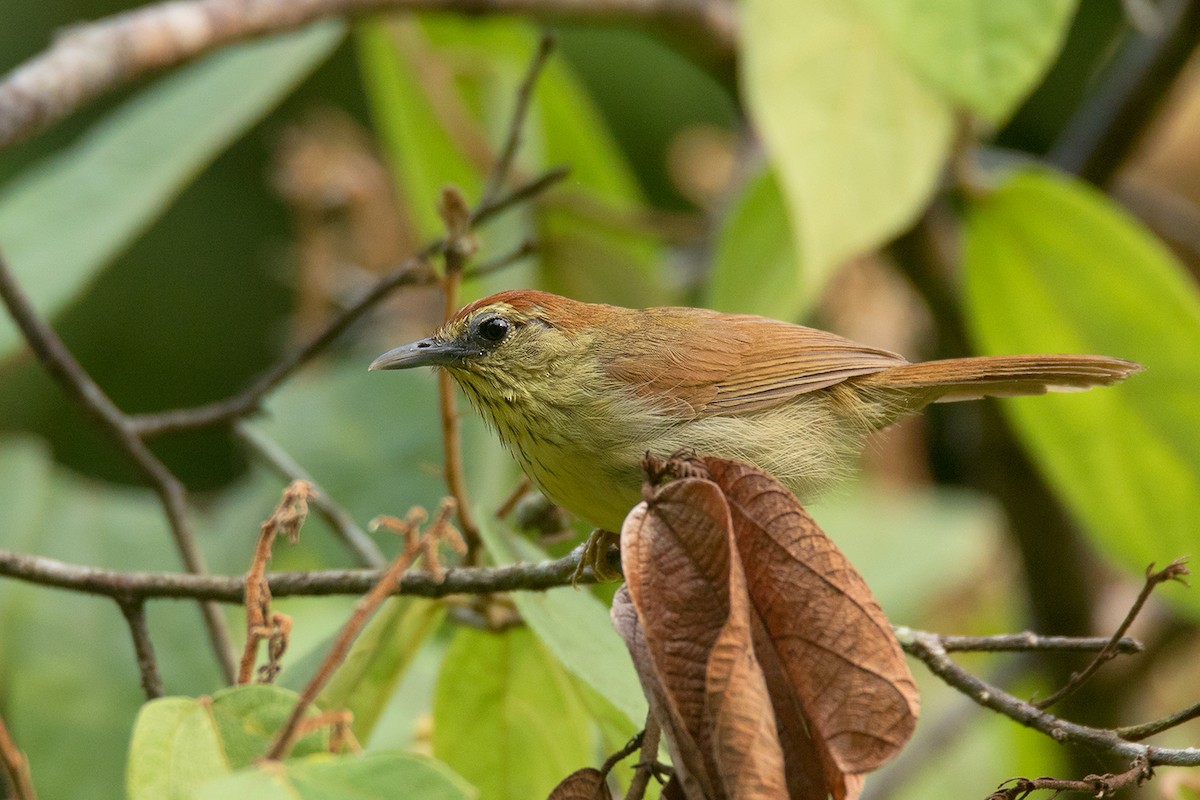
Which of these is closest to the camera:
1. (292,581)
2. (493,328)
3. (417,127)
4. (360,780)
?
(360,780)

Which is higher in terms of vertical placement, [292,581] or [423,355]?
[423,355]

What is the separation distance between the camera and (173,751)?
58.9 inches

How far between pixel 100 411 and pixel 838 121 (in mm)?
1729

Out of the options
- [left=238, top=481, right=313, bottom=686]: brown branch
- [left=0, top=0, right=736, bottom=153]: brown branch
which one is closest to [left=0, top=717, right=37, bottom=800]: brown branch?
[left=238, top=481, right=313, bottom=686]: brown branch

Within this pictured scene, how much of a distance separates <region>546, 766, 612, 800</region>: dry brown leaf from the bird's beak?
4.16ft

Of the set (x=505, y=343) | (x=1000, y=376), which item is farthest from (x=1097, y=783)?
(x=505, y=343)

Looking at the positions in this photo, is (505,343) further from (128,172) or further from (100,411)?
(128,172)

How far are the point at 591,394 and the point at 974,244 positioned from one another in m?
1.32

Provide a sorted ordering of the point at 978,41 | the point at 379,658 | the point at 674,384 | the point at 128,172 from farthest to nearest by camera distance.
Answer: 1. the point at 128,172
2. the point at 674,384
3. the point at 978,41
4. the point at 379,658

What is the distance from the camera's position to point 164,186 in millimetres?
3416

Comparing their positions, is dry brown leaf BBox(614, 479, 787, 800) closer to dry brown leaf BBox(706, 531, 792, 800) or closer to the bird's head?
dry brown leaf BBox(706, 531, 792, 800)

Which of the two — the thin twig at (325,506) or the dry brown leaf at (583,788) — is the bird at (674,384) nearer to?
the thin twig at (325,506)

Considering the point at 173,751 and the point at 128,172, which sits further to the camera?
the point at 128,172

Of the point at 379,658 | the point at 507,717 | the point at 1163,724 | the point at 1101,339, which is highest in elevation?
the point at 1101,339
